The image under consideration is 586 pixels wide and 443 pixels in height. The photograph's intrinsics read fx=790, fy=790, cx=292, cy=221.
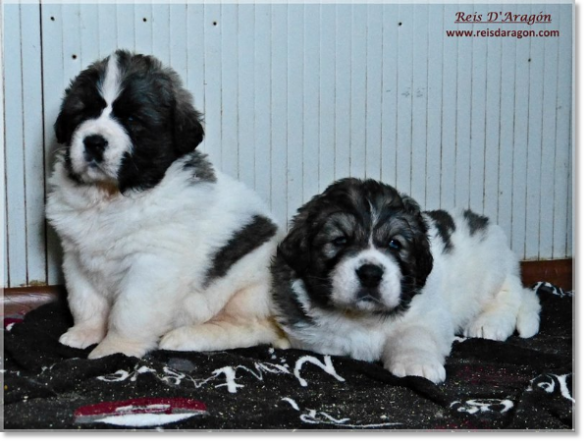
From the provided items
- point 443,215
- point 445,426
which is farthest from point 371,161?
point 445,426

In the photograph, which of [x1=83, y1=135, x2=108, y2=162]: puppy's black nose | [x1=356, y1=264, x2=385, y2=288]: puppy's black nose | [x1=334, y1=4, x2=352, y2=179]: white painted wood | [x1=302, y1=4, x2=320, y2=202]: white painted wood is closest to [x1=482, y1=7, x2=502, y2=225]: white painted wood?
[x1=334, y1=4, x2=352, y2=179]: white painted wood

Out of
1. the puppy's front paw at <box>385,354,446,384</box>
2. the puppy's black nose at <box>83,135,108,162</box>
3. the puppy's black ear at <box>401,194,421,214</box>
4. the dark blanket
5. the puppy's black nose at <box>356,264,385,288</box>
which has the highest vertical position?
the puppy's black nose at <box>83,135,108,162</box>

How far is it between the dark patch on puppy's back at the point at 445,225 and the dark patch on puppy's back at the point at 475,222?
0.33ft

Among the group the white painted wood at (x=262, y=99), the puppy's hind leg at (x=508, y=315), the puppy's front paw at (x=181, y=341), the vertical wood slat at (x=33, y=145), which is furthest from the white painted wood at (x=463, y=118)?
the vertical wood slat at (x=33, y=145)

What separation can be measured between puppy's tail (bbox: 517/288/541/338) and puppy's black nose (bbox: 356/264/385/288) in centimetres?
115

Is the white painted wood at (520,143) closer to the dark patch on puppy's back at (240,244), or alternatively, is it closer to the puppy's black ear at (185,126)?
the dark patch on puppy's back at (240,244)

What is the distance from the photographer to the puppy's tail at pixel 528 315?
372 centimetres

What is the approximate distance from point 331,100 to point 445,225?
993 mm

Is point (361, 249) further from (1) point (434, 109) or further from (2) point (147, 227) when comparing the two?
(1) point (434, 109)

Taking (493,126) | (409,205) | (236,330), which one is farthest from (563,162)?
(236,330)

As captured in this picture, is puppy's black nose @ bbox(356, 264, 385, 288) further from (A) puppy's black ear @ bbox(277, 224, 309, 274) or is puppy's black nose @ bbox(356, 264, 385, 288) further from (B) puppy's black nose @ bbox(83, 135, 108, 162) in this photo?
(B) puppy's black nose @ bbox(83, 135, 108, 162)

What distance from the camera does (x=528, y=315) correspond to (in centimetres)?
379

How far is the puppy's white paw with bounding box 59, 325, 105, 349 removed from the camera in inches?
135

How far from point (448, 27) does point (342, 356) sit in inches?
74.4
